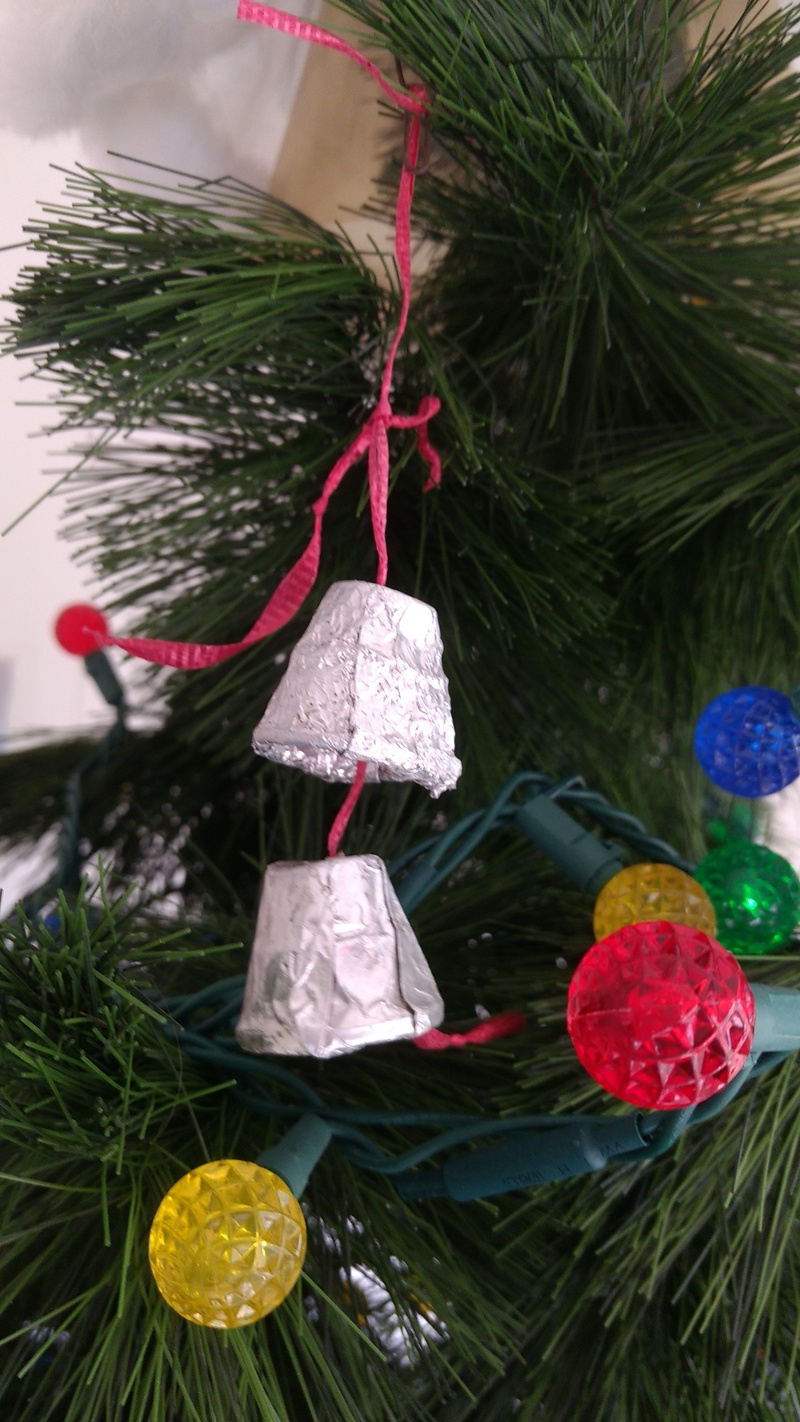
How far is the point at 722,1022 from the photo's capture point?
0.76ft

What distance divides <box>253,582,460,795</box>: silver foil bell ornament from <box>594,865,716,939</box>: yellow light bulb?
0.24 ft

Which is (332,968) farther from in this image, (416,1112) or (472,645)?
(472,645)

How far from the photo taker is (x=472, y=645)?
1.28 feet

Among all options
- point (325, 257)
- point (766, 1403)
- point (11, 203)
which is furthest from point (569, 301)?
point (766, 1403)

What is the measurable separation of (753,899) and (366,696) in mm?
143

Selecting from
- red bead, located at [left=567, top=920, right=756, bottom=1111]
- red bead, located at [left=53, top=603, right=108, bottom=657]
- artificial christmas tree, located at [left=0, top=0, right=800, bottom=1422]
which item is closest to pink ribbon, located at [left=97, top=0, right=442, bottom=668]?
artificial christmas tree, located at [left=0, top=0, right=800, bottom=1422]

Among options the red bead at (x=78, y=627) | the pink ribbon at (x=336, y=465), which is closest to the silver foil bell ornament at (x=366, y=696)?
the pink ribbon at (x=336, y=465)

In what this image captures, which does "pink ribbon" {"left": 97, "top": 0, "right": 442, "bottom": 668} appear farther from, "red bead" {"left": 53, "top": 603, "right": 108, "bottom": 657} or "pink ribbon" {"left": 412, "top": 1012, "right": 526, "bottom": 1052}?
"red bead" {"left": 53, "top": 603, "right": 108, "bottom": 657}

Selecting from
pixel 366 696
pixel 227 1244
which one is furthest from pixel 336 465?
pixel 227 1244

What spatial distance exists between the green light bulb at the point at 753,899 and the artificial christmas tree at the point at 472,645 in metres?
0.01

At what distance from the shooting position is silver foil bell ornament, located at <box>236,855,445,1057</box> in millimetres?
243

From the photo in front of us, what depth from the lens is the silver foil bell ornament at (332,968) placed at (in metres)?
0.24

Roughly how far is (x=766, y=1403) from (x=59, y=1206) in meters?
0.20

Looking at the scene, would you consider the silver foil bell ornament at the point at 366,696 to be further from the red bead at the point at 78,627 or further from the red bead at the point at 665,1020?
the red bead at the point at 78,627
